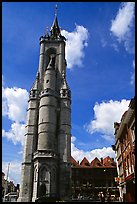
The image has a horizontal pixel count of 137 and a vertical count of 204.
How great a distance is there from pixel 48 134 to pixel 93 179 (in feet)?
65.3

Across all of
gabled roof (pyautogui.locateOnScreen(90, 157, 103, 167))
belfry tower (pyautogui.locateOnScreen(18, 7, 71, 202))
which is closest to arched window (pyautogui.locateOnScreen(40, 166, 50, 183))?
belfry tower (pyautogui.locateOnScreen(18, 7, 71, 202))

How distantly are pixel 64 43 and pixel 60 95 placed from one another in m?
15.7

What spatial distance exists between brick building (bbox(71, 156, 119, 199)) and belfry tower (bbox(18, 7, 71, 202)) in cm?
1340

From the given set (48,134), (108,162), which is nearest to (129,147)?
(48,134)

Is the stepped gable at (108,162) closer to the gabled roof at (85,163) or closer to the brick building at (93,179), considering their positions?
the brick building at (93,179)

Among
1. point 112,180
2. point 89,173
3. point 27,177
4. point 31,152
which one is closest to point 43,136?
point 31,152

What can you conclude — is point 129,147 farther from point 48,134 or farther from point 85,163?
point 85,163

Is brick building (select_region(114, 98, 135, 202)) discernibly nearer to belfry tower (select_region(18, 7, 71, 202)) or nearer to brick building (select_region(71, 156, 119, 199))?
belfry tower (select_region(18, 7, 71, 202))

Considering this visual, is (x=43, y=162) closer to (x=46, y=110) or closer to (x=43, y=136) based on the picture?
(x=43, y=136)

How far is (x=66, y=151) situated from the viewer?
45469 millimetres

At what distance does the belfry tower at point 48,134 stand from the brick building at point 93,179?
13.4m

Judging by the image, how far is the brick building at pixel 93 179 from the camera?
180 ft

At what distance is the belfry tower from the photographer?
41.7 meters

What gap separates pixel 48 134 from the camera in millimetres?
45344
